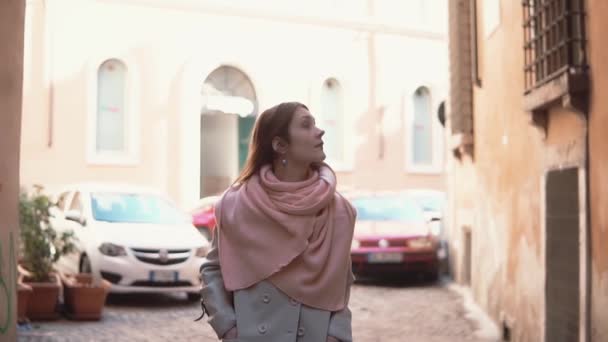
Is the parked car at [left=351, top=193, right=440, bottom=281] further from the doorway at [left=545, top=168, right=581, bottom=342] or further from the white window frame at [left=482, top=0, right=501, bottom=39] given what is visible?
the doorway at [left=545, top=168, right=581, bottom=342]

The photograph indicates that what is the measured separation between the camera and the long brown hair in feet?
11.6

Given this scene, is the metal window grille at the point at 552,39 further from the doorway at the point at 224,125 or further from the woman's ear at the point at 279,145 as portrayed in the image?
the doorway at the point at 224,125

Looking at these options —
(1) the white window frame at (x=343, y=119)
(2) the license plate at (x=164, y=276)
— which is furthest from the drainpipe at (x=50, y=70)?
(2) the license plate at (x=164, y=276)

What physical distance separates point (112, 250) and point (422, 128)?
52.7 ft

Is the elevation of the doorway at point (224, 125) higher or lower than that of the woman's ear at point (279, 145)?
higher

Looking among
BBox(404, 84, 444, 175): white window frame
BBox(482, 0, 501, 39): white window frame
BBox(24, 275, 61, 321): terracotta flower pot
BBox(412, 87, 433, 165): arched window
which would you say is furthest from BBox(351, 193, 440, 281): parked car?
BBox(412, 87, 433, 165): arched window

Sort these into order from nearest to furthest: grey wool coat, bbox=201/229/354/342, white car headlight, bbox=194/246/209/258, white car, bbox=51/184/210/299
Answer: grey wool coat, bbox=201/229/354/342 < white car, bbox=51/184/210/299 < white car headlight, bbox=194/246/209/258

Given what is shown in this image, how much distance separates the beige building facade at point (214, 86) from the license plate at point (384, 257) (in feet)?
21.4

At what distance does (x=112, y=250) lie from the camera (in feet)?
40.3

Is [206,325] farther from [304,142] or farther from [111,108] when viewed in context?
[111,108]

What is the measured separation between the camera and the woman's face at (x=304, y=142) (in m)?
3.48

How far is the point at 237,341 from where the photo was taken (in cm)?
335

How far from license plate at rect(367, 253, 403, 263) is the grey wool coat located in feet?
40.5

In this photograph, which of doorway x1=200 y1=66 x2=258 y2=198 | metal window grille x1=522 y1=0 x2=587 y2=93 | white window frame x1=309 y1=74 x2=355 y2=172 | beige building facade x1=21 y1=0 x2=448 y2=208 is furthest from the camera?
white window frame x1=309 y1=74 x2=355 y2=172
